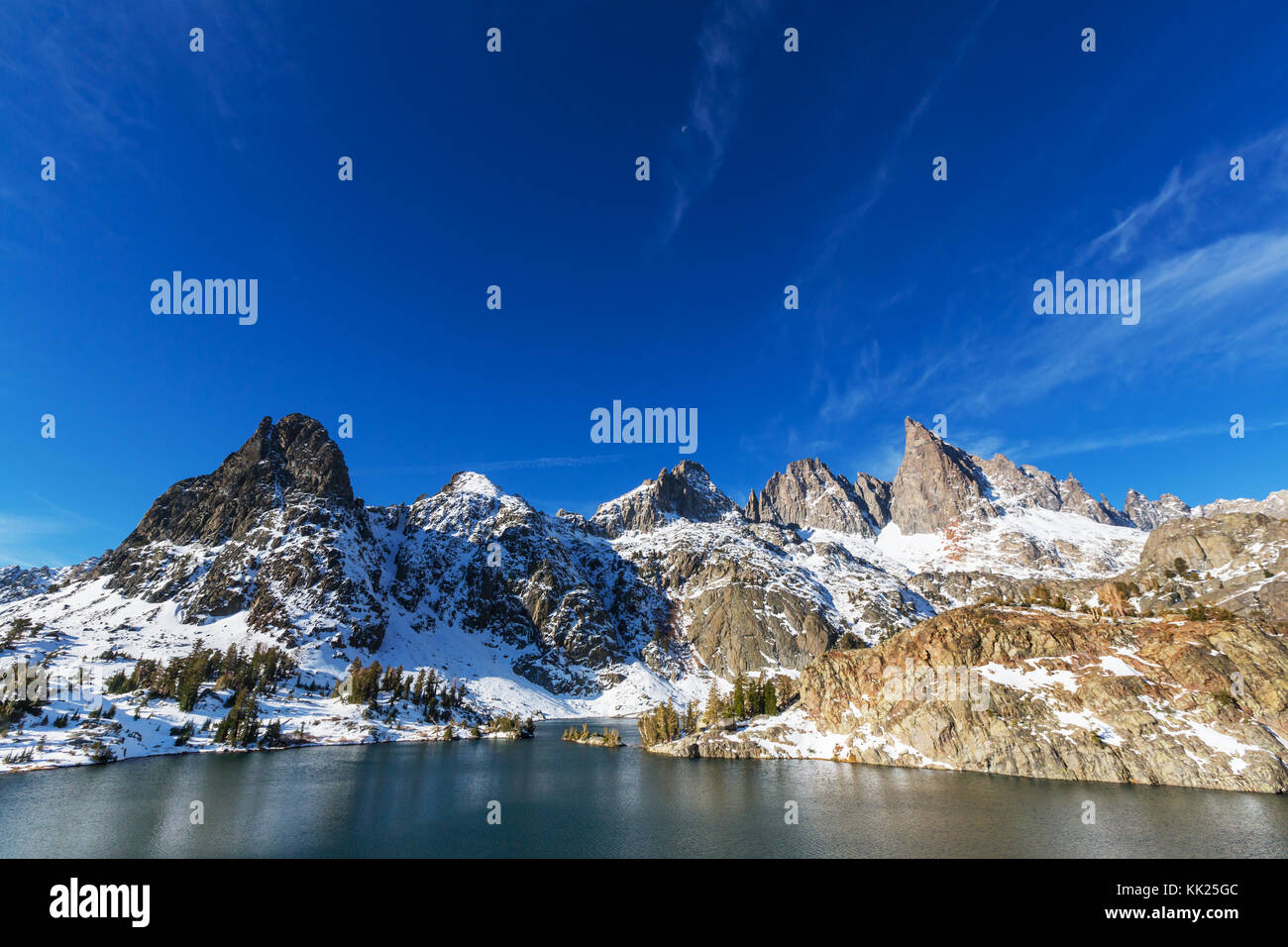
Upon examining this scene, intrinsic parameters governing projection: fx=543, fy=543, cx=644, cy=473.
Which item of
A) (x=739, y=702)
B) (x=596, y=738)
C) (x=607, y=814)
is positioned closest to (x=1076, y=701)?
→ (x=739, y=702)

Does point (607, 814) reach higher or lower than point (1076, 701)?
lower

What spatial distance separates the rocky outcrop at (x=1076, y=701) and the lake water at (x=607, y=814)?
6.16 m

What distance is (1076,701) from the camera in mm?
88250

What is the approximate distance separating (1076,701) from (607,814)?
78.9 meters

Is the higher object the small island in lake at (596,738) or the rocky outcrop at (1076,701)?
the rocky outcrop at (1076,701)

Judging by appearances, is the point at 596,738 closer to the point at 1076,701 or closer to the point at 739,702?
the point at 739,702

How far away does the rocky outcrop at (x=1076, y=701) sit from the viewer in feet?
253

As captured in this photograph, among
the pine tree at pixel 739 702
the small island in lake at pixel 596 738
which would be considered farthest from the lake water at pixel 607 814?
the small island in lake at pixel 596 738

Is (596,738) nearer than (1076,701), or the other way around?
(1076,701)

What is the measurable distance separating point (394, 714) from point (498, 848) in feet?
466

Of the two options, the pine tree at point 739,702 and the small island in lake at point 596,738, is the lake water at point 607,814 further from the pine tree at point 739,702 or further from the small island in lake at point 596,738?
the small island in lake at point 596,738
